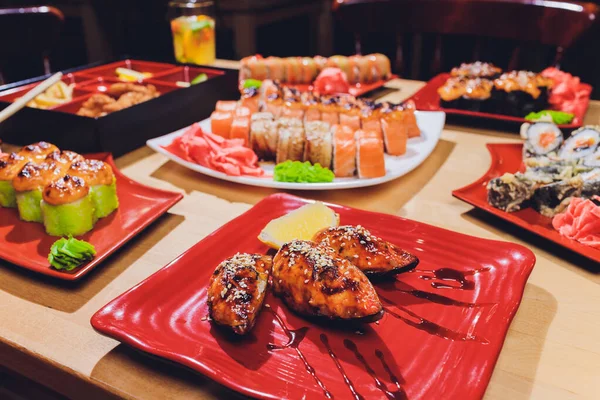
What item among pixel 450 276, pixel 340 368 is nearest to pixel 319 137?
pixel 450 276

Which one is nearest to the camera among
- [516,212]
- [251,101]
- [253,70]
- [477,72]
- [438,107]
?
[516,212]

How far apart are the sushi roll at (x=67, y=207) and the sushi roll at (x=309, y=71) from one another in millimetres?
1944

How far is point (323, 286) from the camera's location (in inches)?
40.8

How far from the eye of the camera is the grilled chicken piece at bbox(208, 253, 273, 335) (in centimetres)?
100

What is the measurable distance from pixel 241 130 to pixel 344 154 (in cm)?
47

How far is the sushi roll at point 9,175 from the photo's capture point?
1524 millimetres

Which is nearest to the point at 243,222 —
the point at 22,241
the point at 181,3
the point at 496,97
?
the point at 22,241

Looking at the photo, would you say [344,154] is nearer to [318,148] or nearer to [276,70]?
[318,148]

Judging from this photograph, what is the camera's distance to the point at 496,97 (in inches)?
97.1

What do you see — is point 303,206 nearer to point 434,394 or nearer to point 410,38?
point 434,394

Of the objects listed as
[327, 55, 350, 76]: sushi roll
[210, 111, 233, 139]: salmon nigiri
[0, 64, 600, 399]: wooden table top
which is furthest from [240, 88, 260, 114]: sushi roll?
[327, 55, 350, 76]: sushi roll

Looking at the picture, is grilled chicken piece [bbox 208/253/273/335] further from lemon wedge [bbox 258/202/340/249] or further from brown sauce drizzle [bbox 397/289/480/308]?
brown sauce drizzle [bbox 397/289/480/308]

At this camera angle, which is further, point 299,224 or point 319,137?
point 319,137

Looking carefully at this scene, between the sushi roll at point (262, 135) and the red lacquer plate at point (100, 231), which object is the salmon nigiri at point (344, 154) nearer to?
the sushi roll at point (262, 135)
